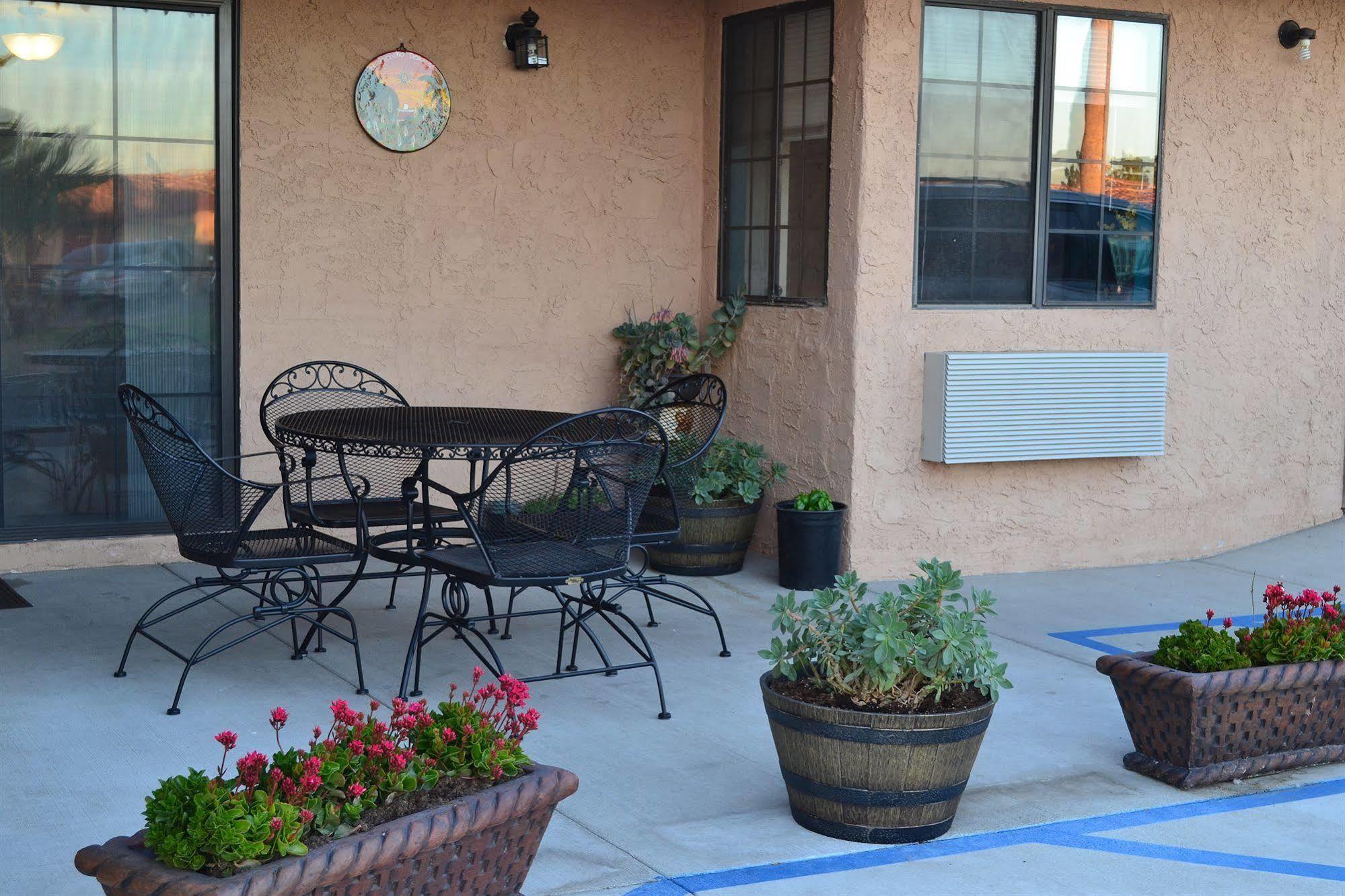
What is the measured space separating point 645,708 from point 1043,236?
340 cm

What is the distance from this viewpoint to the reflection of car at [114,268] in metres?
6.46

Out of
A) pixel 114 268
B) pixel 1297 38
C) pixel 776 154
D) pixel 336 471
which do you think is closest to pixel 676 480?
pixel 336 471

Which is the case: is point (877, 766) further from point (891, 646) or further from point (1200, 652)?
point (1200, 652)

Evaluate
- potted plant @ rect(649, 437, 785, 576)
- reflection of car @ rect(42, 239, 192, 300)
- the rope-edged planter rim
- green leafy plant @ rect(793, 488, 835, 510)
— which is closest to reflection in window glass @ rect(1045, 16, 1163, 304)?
green leafy plant @ rect(793, 488, 835, 510)

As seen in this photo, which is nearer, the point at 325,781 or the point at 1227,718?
the point at 325,781

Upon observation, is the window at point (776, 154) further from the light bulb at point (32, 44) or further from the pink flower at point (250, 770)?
the pink flower at point (250, 770)

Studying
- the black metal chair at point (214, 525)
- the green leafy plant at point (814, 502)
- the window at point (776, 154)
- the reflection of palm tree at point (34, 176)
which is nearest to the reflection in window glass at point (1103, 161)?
the window at point (776, 154)

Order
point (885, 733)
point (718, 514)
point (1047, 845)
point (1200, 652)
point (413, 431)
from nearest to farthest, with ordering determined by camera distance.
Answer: point (885, 733) < point (1047, 845) < point (1200, 652) < point (413, 431) < point (718, 514)

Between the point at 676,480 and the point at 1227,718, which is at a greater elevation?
the point at 676,480

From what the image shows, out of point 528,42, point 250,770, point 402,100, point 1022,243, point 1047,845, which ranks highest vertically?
point 528,42

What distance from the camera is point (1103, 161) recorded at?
709 cm

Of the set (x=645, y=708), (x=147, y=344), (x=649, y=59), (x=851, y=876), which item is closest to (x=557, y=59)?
(x=649, y=59)

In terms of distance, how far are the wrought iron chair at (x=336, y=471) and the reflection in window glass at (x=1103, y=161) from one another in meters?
3.20

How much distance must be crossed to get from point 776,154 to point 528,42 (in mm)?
1304
